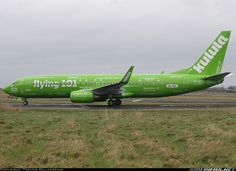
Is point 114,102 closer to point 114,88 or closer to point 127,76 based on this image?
point 114,88

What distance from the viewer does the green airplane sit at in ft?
115

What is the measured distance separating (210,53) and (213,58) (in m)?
0.61

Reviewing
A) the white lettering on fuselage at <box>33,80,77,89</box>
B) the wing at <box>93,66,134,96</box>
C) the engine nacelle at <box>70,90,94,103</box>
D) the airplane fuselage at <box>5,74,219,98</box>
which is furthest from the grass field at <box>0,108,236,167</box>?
the white lettering on fuselage at <box>33,80,77,89</box>

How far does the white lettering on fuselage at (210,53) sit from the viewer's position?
119 feet

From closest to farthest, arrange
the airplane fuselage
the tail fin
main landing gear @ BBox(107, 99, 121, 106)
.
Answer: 1. the airplane fuselage
2. main landing gear @ BBox(107, 99, 121, 106)
3. the tail fin

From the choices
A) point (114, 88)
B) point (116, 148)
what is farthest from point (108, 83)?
point (116, 148)

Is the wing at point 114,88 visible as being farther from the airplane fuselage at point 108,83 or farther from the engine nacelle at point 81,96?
the engine nacelle at point 81,96

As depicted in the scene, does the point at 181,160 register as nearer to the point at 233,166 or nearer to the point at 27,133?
the point at 233,166

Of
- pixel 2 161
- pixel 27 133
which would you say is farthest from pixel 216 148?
pixel 27 133

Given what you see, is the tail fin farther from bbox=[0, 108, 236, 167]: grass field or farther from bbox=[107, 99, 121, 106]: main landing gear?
bbox=[0, 108, 236, 167]: grass field

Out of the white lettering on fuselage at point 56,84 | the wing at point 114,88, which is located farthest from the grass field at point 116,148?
the white lettering on fuselage at point 56,84

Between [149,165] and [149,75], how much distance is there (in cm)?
2782

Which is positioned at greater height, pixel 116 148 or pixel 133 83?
pixel 133 83

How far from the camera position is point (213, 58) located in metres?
36.5
